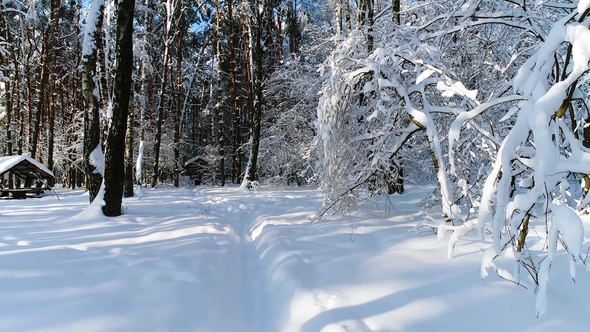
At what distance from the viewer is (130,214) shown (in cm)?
643

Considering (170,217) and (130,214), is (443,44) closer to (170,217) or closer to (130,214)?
(170,217)

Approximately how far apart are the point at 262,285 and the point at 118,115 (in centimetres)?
448

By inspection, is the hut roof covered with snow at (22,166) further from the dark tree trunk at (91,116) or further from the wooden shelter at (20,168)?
the dark tree trunk at (91,116)

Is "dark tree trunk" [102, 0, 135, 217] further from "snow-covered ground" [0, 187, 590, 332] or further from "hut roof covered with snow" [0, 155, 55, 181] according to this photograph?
"hut roof covered with snow" [0, 155, 55, 181]

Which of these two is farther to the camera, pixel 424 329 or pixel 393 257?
pixel 393 257

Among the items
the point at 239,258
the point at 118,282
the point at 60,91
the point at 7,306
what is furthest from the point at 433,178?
the point at 60,91

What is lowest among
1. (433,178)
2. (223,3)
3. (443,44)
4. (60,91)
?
(433,178)

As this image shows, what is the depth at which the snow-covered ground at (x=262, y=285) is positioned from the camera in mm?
2498

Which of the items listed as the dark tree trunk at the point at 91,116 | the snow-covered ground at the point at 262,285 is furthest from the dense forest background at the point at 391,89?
the snow-covered ground at the point at 262,285

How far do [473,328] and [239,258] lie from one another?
122 inches

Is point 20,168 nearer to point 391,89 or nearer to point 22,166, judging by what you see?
point 22,166

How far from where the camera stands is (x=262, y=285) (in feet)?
12.2

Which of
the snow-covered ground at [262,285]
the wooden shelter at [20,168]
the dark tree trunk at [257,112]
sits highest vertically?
the dark tree trunk at [257,112]

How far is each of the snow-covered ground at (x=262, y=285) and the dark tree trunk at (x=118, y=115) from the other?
37.4 inches
